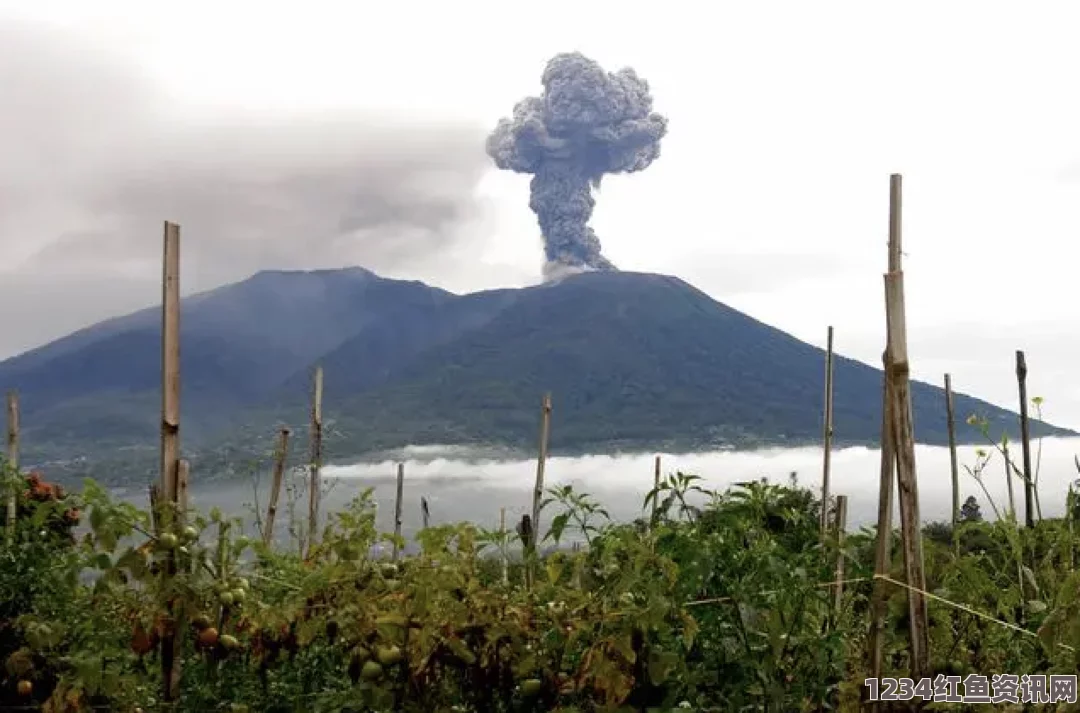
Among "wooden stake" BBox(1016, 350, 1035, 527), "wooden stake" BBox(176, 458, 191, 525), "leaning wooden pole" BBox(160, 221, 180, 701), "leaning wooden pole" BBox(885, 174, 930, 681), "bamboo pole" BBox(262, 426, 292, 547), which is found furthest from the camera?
"bamboo pole" BBox(262, 426, 292, 547)

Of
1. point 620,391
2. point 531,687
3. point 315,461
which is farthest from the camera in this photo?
point 620,391

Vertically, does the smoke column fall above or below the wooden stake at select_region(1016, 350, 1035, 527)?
above

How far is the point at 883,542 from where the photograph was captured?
2783 mm

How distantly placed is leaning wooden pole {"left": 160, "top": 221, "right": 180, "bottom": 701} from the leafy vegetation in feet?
0.11

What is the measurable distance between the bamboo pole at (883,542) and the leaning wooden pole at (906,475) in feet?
0.08

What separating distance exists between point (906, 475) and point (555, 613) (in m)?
1.07

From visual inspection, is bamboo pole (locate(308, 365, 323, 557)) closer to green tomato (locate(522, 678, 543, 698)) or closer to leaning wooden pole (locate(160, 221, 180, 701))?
leaning wooden pole (locate(160, 221, 180, 701))

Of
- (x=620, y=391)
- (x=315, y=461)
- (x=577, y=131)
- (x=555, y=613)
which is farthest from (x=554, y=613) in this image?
(x=620, y=391)

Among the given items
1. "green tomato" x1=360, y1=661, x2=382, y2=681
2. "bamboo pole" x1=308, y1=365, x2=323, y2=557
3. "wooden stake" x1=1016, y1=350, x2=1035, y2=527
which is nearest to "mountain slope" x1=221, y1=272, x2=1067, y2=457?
"bamboo pole" x1=308, y1=365, x2=323, y2=557

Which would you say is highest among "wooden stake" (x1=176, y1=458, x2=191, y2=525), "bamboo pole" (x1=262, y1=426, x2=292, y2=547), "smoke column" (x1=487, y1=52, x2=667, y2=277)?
"smoke column" (x1=487, y1=52, x2=667, y2=277)

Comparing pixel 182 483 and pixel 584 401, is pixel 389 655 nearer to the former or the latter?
pixel 182 483

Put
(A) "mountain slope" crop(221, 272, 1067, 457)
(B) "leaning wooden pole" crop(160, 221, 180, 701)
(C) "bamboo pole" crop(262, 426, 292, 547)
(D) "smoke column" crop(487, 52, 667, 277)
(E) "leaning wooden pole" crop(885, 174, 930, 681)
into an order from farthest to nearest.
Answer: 1. (A) "mountain slope" crop(221, 272, 1067, 457)
2. (D) "smoke column" crop(487, 52, 667, 277)
3. (C) "bamboo pole" crop(262, 426, 292, 547)
4. (B) "leaning wooden pole" crop(160, 221, 180, 701)
5. (E) "leaning wooden pole" crop(885, 174, 930, 681)

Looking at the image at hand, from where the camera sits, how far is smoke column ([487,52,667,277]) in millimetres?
143125

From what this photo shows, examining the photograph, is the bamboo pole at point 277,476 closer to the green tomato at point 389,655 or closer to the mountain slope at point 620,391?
the green tomato at point 389,655
